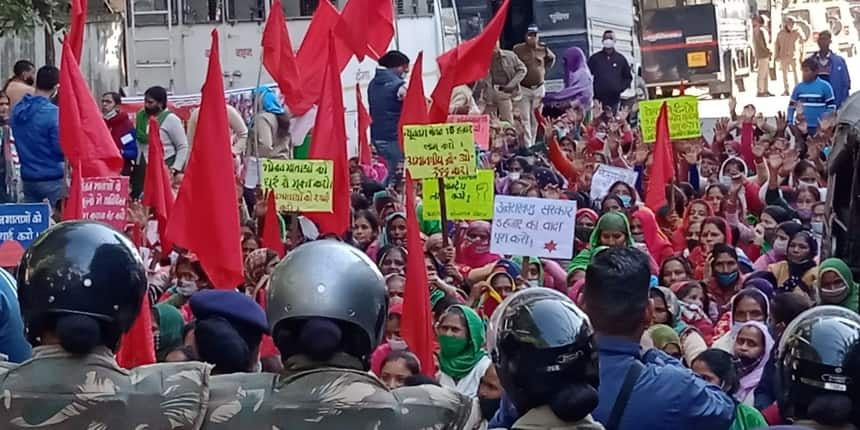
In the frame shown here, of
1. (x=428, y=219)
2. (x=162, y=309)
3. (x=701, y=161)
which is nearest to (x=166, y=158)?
(x=428, y=219)

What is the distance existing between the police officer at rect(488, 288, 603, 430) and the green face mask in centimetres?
348

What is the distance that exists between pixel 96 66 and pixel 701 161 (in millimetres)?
7418

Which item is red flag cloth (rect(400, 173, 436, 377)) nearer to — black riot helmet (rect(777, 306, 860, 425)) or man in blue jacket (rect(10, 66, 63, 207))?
black riot helmet (rect(777, 306, 860, 425))

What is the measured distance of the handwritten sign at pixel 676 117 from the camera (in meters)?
13.9

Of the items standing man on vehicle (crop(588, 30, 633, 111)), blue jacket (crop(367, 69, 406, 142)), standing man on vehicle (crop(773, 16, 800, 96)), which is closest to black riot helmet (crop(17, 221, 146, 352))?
blue jacket (crop(367, 69, 406, 142))

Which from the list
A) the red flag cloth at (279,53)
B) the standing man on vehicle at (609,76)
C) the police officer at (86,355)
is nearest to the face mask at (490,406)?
the police officer at (86,355)

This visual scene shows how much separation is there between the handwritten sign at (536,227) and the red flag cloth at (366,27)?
203 cm

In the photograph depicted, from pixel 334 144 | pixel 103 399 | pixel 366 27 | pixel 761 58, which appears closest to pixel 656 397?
pixel 103 399

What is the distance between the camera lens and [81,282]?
4219 mm

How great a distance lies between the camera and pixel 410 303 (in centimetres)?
795

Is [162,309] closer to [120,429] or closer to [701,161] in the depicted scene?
[120,429]

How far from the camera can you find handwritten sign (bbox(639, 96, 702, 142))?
1388 centimetres

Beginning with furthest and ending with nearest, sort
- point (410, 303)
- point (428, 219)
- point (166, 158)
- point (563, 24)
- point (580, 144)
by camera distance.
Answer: point (563, 24) → point (580, 144) → point (166, 158) → point (428, 219) → point (410, 303)

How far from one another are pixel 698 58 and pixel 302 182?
69.2 ft
